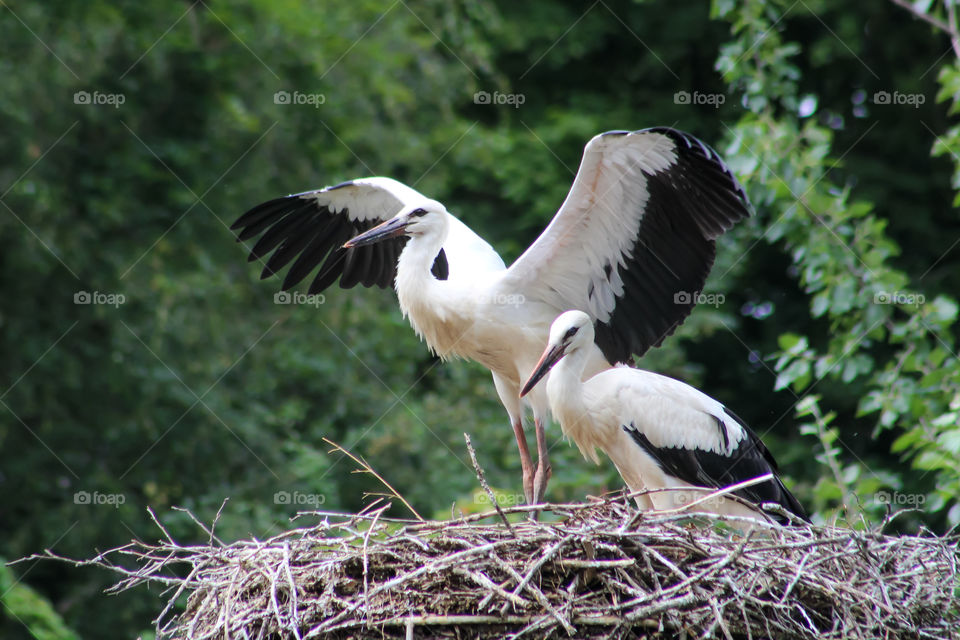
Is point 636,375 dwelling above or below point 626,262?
below

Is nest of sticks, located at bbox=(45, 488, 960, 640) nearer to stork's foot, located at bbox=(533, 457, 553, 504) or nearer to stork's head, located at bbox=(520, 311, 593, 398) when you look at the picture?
stork's head, located at bbox=(520, 311, 593, 398)

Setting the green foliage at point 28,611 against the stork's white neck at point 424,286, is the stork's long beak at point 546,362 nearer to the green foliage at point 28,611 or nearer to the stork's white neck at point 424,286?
the stork's white neck at point 424,286

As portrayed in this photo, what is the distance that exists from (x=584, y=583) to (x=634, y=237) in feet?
7.31

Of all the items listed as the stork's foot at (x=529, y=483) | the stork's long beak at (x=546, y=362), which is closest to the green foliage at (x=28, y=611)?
the stork's foot at (x=529, y=483)

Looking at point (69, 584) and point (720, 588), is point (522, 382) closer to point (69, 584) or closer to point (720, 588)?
point (720, 588)

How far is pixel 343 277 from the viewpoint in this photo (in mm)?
7234

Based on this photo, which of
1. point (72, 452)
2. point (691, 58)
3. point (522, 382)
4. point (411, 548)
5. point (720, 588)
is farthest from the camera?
point (691, 58)

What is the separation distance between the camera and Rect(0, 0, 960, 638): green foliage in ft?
33.6

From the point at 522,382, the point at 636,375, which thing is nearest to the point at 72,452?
the point at 522,382

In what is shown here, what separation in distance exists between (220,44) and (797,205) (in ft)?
21.5

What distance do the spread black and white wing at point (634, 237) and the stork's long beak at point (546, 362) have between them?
1.93ft

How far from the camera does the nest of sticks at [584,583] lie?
162 inches

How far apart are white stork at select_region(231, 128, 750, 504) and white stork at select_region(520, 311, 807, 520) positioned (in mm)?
169

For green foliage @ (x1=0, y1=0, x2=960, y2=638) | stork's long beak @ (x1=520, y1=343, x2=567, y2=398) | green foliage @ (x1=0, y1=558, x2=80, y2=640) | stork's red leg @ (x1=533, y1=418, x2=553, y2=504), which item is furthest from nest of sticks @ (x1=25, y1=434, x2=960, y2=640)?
green foliage @ (x1=0, y1=0, x2=960, y2=638)
